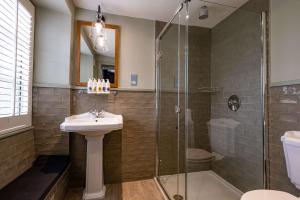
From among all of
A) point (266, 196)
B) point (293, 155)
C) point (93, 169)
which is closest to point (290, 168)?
point (293, 155)

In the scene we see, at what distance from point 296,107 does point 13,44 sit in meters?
2.52

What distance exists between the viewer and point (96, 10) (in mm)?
2037

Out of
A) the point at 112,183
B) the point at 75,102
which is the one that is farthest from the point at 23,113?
the point at 112,183

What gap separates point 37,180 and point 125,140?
1.03m

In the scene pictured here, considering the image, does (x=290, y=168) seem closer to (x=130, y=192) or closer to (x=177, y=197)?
(x=177, y=197)

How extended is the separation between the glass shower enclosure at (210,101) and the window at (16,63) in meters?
1.53

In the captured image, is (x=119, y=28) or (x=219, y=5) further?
(x=119, y=28)

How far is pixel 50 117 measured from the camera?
1.82m

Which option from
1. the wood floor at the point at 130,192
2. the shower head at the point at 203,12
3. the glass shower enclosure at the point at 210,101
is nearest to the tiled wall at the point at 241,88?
the glass shower enclosure at the point at 210,101

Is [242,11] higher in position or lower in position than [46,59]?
higher

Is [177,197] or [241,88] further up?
[241,88]

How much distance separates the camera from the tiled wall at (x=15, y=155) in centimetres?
124

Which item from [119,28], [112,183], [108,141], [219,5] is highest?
[219,5]

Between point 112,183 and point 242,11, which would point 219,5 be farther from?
point 112,183
